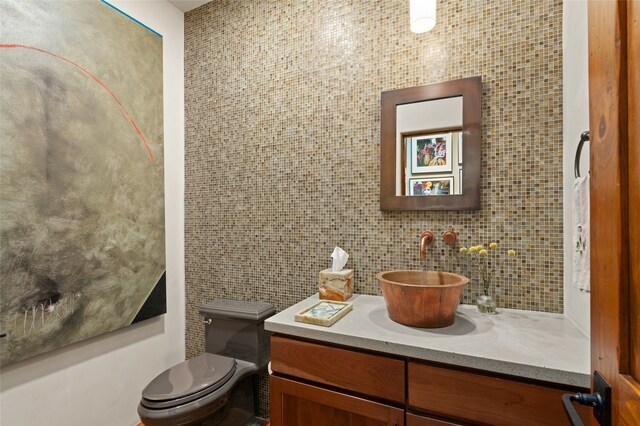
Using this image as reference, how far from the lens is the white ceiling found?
2.10 meters

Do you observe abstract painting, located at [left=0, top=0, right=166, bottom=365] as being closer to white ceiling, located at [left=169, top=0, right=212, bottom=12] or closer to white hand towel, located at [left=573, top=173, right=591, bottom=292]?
white ceiling, located at [left=169, top=0, right=212, bottom=12]

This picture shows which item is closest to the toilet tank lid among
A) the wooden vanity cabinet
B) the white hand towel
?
the wooden vanity cabinet

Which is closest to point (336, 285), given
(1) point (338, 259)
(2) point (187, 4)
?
(1) point (338, 259)

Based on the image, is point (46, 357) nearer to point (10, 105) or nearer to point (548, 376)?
point (10, 105)

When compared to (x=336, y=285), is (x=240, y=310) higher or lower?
lower

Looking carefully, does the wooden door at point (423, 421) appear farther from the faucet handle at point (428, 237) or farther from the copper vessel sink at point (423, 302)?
the faucet handle at point (428, 237)

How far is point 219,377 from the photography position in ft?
4.92

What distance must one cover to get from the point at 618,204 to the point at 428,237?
36.9 inches

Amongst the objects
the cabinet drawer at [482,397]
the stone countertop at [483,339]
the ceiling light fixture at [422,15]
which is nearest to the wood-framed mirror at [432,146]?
the ceiling light fixture at [422,15]

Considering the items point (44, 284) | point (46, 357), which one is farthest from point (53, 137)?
point (46, 357)

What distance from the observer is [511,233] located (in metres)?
1.38

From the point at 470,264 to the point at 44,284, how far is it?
6.47 ft

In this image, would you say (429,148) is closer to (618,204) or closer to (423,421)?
(618,204)

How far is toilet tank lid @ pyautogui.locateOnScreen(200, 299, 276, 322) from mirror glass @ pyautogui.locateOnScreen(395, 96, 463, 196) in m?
1.00
